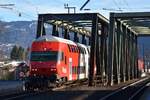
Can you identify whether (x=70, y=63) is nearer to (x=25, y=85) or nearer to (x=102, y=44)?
(x=25, y=85)

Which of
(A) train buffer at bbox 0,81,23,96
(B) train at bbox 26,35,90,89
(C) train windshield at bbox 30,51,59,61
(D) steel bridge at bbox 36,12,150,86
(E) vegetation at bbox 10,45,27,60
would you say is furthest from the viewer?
(E) vegetation at bbox 10,45,27,60

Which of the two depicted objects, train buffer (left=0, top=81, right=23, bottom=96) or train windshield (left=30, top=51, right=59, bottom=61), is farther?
train windshield (left=30, top=51, right=59, bottom=61)

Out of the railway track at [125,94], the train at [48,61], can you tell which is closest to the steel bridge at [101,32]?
the train at [48,61]

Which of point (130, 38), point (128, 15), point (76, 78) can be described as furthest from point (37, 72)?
point (130, 38)

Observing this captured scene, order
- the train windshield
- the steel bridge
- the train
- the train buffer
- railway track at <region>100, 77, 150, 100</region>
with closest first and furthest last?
railway track at <region>100, 77, 150, 100</region>, the train buffer, the train, the train windshield, the steel bridge

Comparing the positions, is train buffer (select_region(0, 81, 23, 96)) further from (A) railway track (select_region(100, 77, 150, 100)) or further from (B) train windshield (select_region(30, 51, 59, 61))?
(A) railway track (select_region(100, 77, 150, 100))

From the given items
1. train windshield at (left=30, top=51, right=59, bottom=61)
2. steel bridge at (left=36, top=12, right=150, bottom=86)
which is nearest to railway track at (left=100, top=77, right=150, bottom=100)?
train windshield at (left=30, top=51, right=59, bottom=61)

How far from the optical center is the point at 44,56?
3738cm

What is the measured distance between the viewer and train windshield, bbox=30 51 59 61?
37.1m

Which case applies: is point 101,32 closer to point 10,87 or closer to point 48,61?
point 48,61

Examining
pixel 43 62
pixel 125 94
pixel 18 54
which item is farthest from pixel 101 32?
pixel 18 54

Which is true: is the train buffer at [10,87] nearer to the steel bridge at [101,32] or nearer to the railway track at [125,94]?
the railway track at [125,94]

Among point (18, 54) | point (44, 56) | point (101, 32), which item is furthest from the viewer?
point (18, 54)

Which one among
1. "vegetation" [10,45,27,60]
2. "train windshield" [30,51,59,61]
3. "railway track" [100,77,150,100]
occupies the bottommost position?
"railway track" [100,77,150,100]
